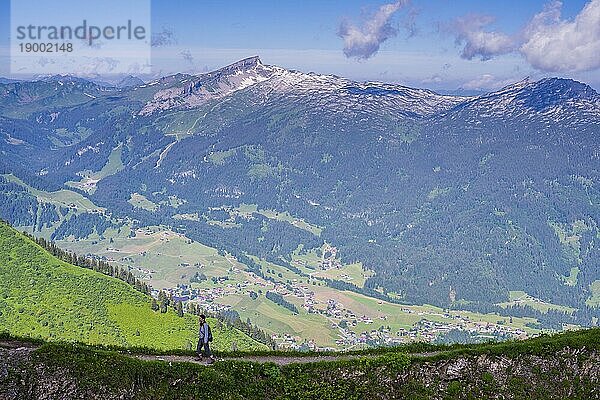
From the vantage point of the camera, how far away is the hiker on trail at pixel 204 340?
113 ft

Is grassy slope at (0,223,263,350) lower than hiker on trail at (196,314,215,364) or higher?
lower

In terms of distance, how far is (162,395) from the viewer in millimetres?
33062

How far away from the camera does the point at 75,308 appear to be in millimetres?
99250

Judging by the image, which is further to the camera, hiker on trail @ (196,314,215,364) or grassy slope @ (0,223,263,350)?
grassy slope @ (0,223,263,350)

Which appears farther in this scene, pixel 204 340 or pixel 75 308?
pixel 75 308

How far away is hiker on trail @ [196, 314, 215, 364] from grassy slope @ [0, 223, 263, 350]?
57.0 meters

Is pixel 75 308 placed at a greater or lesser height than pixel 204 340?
lesser

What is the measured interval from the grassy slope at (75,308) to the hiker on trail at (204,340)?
57.0 m

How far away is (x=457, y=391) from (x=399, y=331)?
170m

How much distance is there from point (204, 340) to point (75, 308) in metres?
73.6

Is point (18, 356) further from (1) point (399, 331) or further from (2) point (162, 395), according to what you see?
(1) point (399, 331)

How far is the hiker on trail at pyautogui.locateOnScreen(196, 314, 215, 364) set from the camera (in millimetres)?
34406

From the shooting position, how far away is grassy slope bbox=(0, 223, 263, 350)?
9229 centimetres

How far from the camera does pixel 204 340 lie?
34.9m
